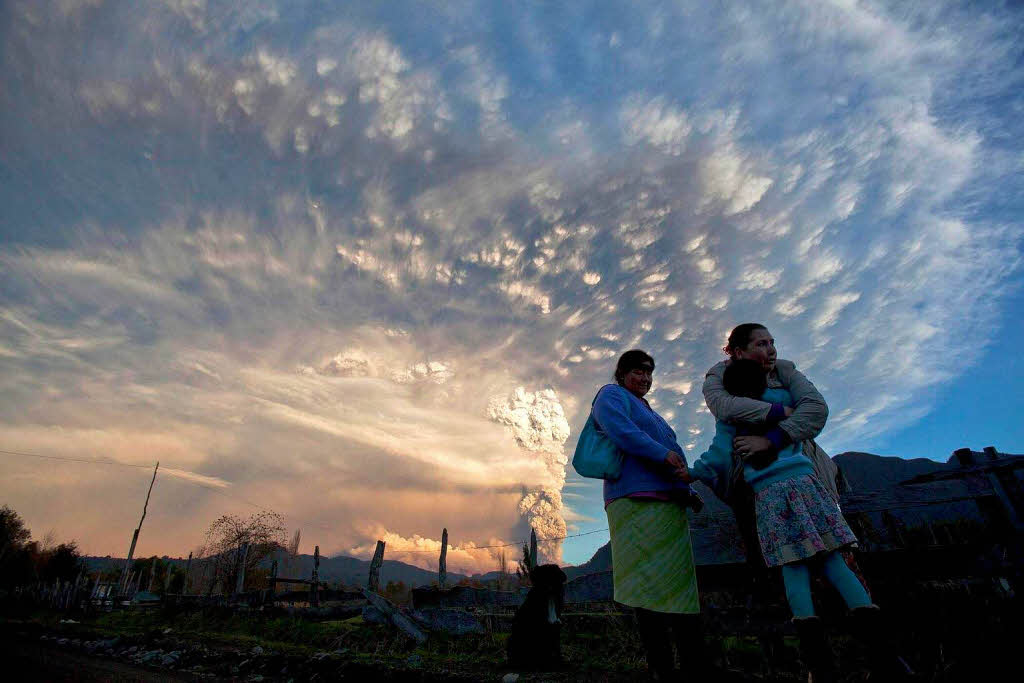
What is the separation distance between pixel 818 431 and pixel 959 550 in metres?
2.73

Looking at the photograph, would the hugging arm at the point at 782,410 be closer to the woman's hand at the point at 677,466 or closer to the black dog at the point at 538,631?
the woman's hand at the point at 677,466

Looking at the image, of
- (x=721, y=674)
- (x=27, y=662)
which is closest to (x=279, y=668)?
(x=27, y=662)

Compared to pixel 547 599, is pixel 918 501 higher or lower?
higher

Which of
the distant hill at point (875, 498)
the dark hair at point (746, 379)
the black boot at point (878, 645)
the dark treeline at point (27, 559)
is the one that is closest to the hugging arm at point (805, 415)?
the dark hair at point (746, 379)

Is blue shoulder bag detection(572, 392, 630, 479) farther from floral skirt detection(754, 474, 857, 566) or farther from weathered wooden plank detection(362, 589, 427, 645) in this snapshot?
weathered wooden plank detection(362, 589, 427, 645)

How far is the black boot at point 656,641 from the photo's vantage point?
2039 mm

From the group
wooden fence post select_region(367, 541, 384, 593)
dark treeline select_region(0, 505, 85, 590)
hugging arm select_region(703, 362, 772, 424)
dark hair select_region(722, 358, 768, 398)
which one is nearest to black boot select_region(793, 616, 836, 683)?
hugging arm select_region(703, 362, 772, 424)

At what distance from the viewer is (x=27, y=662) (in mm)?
4348

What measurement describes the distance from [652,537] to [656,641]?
457 mm

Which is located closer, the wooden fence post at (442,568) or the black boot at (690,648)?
the black boot at (690,648)

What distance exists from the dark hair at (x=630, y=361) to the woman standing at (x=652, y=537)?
26 centimetres

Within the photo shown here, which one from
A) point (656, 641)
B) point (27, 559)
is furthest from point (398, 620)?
point (27, 559)

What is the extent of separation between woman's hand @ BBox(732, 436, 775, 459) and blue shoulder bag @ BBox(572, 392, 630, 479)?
1.91 ft

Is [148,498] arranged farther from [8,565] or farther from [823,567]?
[823,567]
